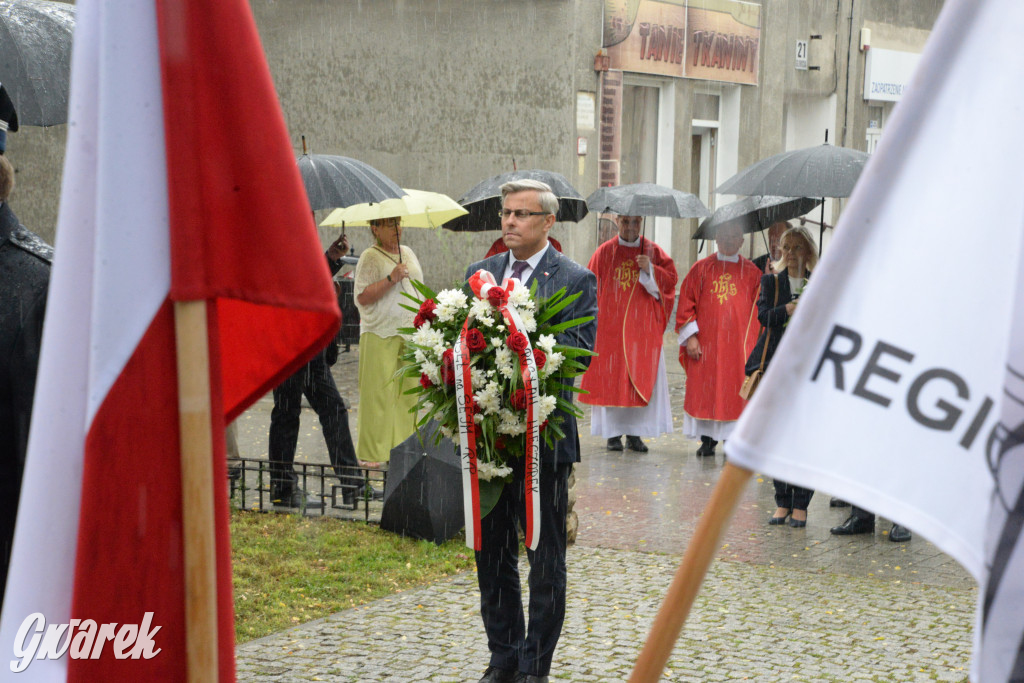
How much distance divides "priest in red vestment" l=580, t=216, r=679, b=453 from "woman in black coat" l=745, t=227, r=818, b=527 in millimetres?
2708

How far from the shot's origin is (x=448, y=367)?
512 cm

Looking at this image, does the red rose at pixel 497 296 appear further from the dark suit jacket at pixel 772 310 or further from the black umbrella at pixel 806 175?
the black umbrella at pixel 806 175

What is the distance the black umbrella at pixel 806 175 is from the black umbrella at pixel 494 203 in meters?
1.56

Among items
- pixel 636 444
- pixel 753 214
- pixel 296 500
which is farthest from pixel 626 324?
pixel 296 500

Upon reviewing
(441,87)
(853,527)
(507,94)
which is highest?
(441,87)

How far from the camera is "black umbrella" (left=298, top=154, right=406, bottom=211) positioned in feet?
27.8

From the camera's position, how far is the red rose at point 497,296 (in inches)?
200

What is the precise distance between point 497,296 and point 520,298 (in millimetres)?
92

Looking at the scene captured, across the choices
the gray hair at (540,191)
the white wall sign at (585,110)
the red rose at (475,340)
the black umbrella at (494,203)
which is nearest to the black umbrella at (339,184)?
the black umbrella at (494,203)

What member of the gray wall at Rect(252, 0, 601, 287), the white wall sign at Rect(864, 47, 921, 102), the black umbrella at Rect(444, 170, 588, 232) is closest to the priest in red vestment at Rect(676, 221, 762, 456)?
the black umbrella at Rect(444, 170, 588, 232)

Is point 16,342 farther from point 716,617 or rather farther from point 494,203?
point 494,203

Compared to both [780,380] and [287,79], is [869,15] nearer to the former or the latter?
[287,79]

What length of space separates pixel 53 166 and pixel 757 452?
21320 millimetres

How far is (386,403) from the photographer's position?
9.44 metres
